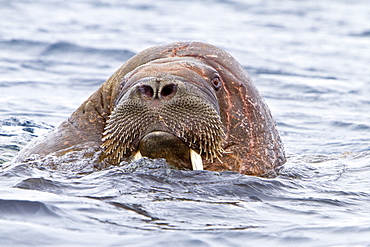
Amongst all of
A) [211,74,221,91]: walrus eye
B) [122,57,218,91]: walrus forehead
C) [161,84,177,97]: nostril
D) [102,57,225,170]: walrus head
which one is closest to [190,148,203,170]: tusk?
[102,57,225,170]: walrus head

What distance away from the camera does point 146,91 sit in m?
6.60

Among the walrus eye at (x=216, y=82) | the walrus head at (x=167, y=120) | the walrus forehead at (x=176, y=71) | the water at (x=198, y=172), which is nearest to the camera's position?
the water at (x=198, y=172)

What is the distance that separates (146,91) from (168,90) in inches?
8.6

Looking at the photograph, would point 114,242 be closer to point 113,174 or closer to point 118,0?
point 113,174

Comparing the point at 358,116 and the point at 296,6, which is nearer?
the point at 358,116

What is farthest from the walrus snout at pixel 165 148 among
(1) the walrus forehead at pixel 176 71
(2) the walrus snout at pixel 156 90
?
(1) the walrus forehead at pixel 176 71

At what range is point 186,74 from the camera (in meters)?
7.13

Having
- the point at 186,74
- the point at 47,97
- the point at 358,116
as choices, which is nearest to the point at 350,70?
the point at 358,116

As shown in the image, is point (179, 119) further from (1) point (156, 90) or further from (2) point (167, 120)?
(1) point (156, 90)

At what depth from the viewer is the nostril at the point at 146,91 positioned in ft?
21.6

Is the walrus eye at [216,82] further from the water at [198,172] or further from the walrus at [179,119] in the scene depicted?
the water at [198,172]

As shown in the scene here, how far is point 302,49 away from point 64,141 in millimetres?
16338

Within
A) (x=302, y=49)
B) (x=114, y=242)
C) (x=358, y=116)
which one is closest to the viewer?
(x=114, y=242)

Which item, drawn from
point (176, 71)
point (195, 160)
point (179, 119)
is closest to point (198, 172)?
point (195, 160)
